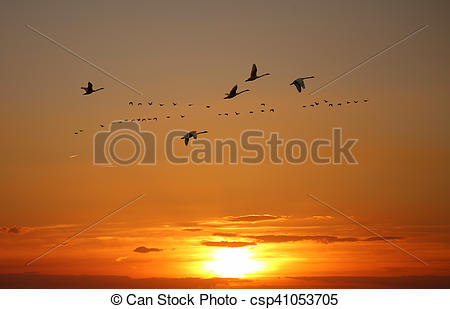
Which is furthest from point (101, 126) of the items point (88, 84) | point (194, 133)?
point (194, 133)
